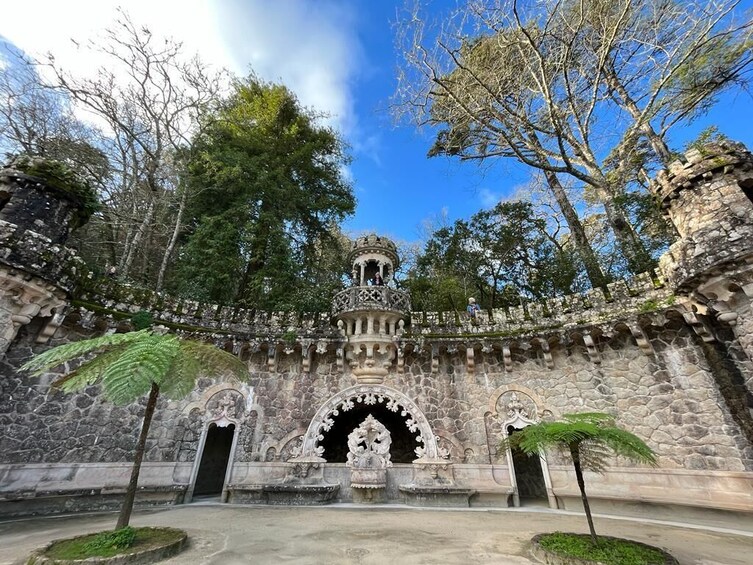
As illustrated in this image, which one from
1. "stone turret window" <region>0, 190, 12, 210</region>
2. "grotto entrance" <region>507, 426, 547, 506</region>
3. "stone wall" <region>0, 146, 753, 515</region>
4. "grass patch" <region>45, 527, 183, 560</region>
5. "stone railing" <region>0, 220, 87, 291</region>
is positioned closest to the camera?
"grass patch" <region>45, 527, 183, 560</region>

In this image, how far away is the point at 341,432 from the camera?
12031 mm

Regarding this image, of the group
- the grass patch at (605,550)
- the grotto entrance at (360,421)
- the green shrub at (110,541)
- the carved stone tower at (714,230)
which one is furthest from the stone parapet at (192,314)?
the carved stone tower at (714,230)

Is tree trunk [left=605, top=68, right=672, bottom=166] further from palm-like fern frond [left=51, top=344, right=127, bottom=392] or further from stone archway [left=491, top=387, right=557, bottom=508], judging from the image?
palm-like fern frond [left=51, top=344, right=127, bottom=392]

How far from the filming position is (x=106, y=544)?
12.2 ft

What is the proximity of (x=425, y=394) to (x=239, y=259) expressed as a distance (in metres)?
8.56

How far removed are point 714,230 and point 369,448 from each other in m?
9.41

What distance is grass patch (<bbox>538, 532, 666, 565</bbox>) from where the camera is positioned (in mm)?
3678

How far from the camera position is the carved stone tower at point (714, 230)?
5.81 meters

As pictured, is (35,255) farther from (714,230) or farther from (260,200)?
(714,230)

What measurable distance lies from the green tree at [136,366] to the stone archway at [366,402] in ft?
15.5

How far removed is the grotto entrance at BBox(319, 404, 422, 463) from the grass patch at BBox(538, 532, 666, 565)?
7.61 m

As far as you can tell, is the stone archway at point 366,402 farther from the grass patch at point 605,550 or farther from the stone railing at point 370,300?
the grass patch at point 605,550

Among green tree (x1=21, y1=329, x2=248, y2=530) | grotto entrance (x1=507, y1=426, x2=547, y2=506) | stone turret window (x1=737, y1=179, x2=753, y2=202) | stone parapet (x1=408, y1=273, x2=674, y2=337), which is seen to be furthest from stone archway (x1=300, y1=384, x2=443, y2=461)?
stone turret window (x1=737, y1=179, x2=753, y2=202)

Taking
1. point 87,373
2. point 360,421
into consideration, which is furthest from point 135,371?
point 360,421
